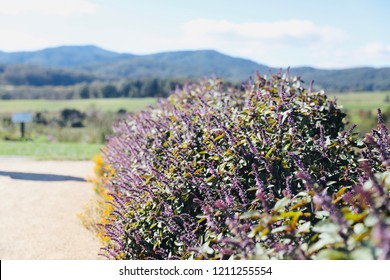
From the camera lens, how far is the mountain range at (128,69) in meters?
45.7

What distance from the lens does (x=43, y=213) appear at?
6.48 metres

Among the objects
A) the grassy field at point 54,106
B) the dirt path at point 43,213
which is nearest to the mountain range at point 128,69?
the dirt path at point 43,213

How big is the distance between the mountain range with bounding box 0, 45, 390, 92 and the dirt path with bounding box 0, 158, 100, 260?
3195mm

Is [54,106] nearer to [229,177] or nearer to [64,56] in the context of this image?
[229,177]

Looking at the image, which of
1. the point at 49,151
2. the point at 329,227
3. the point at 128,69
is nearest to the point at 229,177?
the point at 329,227

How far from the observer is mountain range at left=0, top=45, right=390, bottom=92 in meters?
45.7

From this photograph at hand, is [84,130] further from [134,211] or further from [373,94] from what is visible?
[373,94]

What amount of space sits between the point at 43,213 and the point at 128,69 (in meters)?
139

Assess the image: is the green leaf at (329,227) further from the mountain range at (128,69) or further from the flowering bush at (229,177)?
the mountain range at (128,69)

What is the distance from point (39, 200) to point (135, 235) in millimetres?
4377

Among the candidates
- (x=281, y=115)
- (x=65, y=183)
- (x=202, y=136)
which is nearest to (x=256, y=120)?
(x=281, y=115)

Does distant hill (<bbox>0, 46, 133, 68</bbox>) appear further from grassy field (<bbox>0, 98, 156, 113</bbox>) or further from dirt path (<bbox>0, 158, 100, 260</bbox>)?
dirt path (<bbox>0, 158, 100, 260</bbox>)

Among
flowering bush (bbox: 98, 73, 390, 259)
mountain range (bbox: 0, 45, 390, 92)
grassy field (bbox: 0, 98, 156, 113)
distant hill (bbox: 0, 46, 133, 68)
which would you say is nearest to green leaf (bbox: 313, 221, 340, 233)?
flowering bush (bbox: 98, 73, 390, 259)

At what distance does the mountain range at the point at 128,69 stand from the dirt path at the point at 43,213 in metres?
3.20
